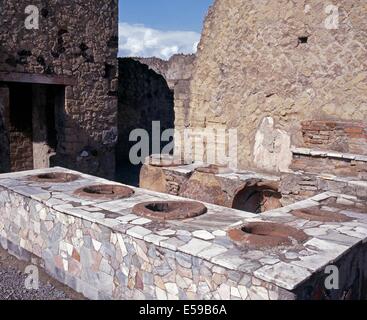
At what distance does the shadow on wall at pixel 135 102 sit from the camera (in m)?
10.4

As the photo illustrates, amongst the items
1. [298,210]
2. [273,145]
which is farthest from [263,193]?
[298,210]

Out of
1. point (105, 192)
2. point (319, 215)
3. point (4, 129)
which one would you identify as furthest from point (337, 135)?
point (4, 129)

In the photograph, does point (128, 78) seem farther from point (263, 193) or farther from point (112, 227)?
point (112, 227)

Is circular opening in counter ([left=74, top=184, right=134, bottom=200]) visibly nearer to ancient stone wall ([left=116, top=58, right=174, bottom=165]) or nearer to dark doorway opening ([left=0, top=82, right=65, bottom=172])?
dark doorway opening ([left=0, top=82, right=65, bottom=172])

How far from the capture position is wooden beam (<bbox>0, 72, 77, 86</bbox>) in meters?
6.73

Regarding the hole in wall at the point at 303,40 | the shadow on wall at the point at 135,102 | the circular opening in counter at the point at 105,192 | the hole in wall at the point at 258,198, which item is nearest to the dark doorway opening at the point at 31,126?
the shadow on wall at the point at 135,102

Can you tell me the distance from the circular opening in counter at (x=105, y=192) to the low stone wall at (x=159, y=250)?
77mm

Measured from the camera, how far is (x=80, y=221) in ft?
11.1

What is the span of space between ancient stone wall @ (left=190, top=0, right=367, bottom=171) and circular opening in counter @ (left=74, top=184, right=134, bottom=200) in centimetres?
244

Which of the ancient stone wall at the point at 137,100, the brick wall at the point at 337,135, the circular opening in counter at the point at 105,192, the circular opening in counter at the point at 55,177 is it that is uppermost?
the ancient stone wall at the point at 137,100

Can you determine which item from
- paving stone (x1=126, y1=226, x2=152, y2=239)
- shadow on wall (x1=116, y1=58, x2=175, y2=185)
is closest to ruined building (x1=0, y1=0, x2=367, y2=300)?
paving stone (x1=126, y1=226, x2=152, y2=239)

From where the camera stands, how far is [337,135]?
4879 mm

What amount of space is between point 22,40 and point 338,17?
463 cm

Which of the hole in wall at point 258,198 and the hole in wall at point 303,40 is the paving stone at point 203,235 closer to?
the hole in wall at point 258,198
